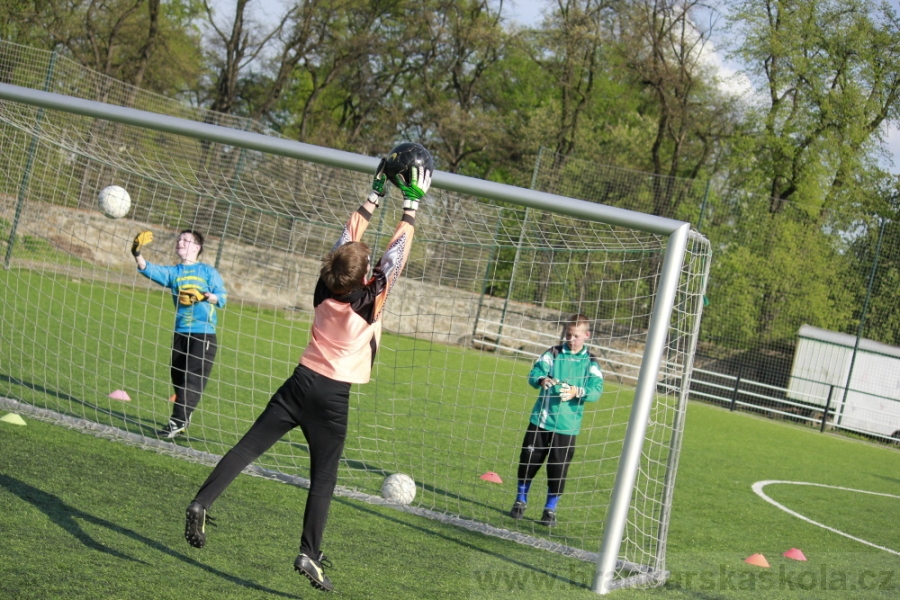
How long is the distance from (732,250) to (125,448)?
49.6 feet

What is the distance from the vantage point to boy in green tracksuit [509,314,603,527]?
604 cm

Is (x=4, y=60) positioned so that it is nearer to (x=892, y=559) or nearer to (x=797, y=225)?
(x=892, y=559)

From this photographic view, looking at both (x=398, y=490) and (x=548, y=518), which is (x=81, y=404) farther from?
(x=548, y=518)

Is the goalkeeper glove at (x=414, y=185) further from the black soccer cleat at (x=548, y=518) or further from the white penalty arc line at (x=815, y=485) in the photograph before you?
the white penalty arc line at (x=815, y=485)

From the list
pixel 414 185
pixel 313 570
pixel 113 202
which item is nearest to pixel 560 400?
pixel 414 185

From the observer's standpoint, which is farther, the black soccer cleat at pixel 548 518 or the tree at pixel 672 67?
the tree at pixel 672 67

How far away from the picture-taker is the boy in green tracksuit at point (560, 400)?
6.04 metres

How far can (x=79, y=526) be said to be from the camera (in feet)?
14.3

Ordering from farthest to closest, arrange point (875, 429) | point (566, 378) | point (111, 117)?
point (875, 429), point (566, 378), point (111, 117)

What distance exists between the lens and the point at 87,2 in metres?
26.9

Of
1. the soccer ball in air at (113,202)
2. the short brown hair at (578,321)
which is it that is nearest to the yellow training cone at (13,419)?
the soccer ball in air at (113,202)

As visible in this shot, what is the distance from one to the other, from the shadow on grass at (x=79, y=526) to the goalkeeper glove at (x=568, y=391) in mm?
2565

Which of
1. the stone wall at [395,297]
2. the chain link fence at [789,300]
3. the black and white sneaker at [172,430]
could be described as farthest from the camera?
the chain link fence at [789,300]

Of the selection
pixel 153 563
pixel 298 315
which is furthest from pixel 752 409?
pixel 153 563
